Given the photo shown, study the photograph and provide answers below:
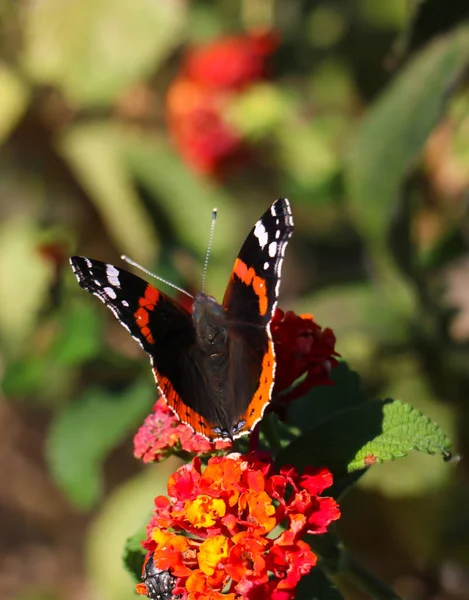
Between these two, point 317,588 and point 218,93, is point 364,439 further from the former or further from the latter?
point 218,93

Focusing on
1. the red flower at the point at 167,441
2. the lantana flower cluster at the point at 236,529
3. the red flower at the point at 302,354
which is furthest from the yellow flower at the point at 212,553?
the red flower at the point at 302,354

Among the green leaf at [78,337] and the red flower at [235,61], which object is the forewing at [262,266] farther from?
the red flower at [235,61]

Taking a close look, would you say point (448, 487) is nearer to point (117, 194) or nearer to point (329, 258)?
point (329, 258)

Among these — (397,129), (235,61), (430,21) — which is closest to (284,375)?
(397,129)

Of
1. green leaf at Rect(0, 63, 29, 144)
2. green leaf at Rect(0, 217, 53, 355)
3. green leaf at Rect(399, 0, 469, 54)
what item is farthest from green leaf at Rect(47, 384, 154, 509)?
green leaf at Rect(0, 63, 29, 144)

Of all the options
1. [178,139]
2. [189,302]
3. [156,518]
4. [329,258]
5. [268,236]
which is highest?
[178,139]

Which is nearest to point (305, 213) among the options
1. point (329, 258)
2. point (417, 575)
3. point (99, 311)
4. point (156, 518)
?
point (329, 258)
